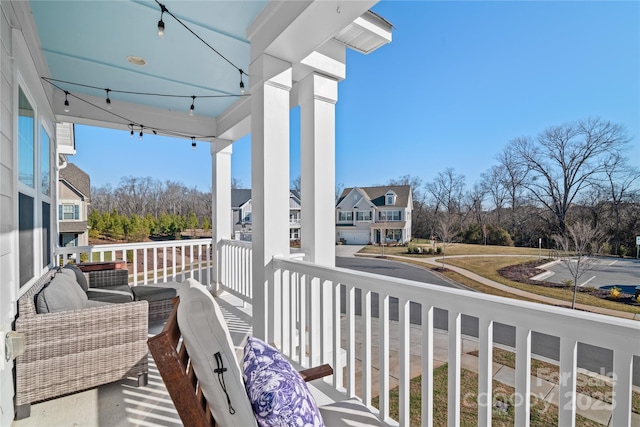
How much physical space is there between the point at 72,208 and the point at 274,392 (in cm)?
597

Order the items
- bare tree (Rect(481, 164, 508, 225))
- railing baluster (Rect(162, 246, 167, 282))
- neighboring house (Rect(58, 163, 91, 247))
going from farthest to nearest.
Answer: railing baluster (Rect(162, 246, 167, 282)) < neighboring house (Rect(58, 163, 91, 247)) < bare tree (Rect(481, 164, 508, 225))

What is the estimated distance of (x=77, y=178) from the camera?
18.9ft

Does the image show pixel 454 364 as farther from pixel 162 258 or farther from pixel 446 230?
pixel 162 258

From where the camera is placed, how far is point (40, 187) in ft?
10.5

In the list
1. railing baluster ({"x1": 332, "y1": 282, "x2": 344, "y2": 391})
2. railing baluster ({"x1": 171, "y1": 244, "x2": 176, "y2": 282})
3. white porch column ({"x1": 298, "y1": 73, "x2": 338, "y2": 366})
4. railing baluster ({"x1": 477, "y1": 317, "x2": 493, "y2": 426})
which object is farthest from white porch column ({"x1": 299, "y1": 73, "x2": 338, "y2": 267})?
railing baluster ({"x1": 171, "y1": 244, "x2": 176, "y2": 282})

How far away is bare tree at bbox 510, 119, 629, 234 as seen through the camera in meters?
2.06

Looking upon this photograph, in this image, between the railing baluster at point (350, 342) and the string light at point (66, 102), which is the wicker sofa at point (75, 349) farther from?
the string light at point (66, 102)

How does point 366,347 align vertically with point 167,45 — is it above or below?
below

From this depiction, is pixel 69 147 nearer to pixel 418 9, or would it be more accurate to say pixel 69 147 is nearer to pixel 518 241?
pixel 418 9

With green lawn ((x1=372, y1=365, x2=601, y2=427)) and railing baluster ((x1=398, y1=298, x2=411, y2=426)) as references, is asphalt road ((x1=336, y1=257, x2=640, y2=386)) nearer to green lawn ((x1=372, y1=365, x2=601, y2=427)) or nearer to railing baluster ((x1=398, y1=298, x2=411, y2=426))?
green lawn ((x1=372, y1=365, x2=601, y2=427))

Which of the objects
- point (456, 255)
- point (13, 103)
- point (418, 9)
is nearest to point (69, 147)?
point (13, 103)

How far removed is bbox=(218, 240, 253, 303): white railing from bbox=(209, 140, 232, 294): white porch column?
0.31 ft

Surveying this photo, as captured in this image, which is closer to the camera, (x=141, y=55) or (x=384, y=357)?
(x=384, y=357)

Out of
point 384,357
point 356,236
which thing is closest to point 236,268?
point 356,236
